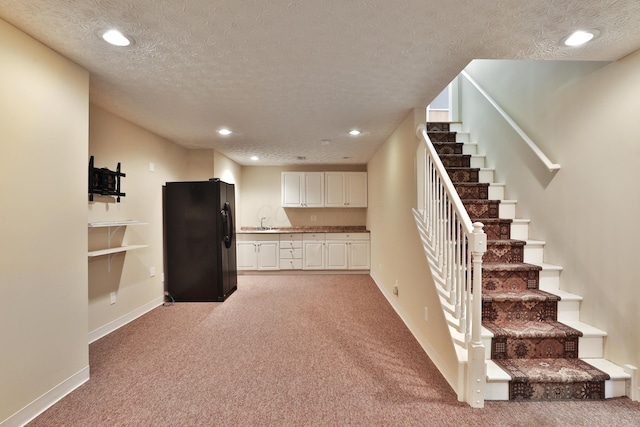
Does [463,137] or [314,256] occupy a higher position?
[463,137]

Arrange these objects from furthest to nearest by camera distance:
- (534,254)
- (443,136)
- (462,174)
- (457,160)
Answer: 1. (443,136)
2. (457,160)
3. (462,174)
4. (534,254)

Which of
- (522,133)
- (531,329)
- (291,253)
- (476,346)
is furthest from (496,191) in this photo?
(291,253)

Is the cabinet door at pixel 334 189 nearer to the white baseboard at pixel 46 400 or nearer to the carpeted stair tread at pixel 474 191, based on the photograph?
the carpeted stair tread at pixel 474 191

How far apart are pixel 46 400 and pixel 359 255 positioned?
4.76 meters

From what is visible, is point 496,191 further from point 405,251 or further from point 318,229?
point 318,229

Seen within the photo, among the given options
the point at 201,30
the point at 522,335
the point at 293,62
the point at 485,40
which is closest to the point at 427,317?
the point at 522,335

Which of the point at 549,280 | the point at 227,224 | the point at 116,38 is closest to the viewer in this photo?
the point at 116,38

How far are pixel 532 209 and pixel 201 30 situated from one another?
3125 millimetres

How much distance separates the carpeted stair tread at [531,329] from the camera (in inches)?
79.9

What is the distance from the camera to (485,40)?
1781mm

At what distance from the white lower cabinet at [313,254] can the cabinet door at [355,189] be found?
110 centimetres

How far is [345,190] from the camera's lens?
20.4 feet

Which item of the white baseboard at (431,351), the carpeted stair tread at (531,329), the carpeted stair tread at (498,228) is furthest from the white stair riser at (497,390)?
the carpeted stair tread at (498,228)

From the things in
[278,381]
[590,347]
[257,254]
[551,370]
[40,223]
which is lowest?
[278,381]
